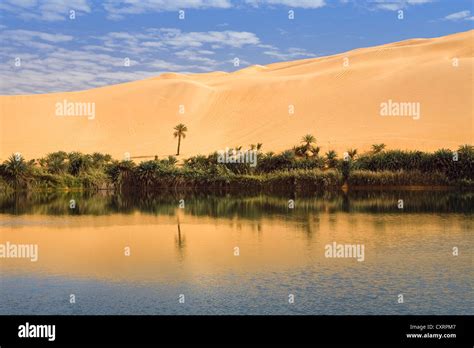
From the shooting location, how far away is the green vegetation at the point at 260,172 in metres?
43.7

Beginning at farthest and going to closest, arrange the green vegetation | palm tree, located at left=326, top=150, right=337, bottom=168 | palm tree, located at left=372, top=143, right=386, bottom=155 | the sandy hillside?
1. the sandy hillside
2. palm tree, located at left=372, top=143, right=386, bottom=155
3. palm tree, located at left=326, top=150, right=337, bottom=168
4. the green vegetation

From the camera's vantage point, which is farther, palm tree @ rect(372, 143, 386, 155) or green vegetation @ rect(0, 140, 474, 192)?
palm tree @ rect(372, 143, 386, 155)

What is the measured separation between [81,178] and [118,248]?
28.6m

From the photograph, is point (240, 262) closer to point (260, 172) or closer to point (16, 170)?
point (260, 172)

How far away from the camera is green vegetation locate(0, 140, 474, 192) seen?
43.7 m

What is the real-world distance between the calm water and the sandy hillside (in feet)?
92.8

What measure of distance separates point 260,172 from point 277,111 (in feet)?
85.1

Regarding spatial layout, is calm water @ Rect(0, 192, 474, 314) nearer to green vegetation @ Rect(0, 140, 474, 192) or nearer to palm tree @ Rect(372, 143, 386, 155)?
green vegetation @ Rect(0, 140, 474, 192)

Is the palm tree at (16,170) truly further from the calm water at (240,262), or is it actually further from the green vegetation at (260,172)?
the calm water at (240,262)

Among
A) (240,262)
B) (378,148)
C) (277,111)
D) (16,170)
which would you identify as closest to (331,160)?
(378,148)

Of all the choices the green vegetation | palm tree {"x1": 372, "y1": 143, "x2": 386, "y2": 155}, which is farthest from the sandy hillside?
the green vegetation

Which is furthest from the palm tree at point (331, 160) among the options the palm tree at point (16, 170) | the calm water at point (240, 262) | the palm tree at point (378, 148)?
the palm tree at point (16, 170)

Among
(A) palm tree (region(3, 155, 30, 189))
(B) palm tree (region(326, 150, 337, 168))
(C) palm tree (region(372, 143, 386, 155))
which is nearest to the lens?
(A) palm tree (region(3, 155, 30, 189))
